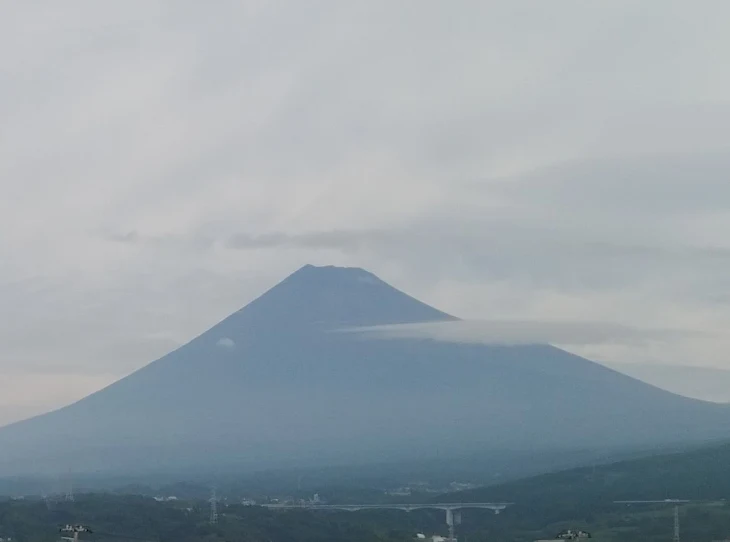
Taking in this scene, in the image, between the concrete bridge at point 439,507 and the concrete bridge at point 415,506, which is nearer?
the concrete bridge at point 439,507

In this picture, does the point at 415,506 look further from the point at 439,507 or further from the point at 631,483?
the point at 631,483

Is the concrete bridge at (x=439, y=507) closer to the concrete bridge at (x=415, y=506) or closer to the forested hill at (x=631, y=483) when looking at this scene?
the concrete bridge at (x=415, y=506)

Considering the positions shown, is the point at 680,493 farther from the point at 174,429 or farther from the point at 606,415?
the point at 174,429

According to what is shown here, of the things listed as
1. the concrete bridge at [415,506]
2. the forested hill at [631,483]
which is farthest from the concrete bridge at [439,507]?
the forested hill at [631,483]

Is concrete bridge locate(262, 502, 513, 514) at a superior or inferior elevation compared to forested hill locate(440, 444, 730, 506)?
inferior

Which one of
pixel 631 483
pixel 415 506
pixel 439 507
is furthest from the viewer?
pixel 631 483

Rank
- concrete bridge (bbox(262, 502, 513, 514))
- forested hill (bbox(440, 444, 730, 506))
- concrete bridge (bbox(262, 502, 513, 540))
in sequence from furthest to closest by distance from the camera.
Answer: forested hill (bbox(440, 444, 730, 506)) → concrete bridge (bbox(262, 502, 513, 514)) → concrete bridge (bbox(262, 502, 513, 540))

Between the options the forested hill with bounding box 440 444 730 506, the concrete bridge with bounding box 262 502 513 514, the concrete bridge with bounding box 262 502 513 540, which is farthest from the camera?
the forested hill with bounding box 440 444 730 506

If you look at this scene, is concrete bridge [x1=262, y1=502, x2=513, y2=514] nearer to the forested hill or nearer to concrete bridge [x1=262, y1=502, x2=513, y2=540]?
concrete bridge [x1=262, y1=502, x2=513, y2=540]

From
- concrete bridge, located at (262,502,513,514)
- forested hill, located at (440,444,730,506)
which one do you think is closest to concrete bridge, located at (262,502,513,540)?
concrete bridge, located at (262,502,513,514)

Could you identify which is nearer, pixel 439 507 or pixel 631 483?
pixel 439 507

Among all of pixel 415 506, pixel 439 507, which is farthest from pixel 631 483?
pixel 415 506
